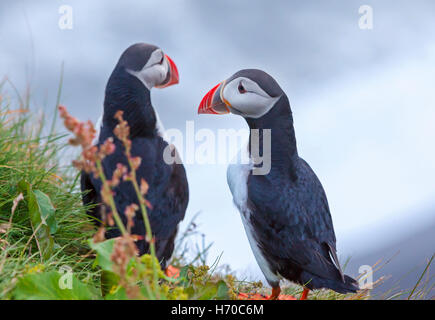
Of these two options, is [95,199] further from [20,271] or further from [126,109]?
[20,271]

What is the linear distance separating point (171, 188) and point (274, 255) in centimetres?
70

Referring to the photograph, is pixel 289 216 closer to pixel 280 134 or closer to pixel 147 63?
pixel 280 134

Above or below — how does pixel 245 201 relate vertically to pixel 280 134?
below

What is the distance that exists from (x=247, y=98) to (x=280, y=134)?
27 cm

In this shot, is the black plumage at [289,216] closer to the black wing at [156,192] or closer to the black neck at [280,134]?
the black neck at [280,134]

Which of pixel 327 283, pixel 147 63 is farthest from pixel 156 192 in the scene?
pixel 327 283

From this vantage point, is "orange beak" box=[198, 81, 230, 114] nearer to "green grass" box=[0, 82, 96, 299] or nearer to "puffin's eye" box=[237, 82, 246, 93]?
"puffin's eye" box=[237, 82, 246, 93]

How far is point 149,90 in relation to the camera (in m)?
2.85

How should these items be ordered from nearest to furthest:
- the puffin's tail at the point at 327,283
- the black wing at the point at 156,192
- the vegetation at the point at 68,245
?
the vegetation at the point at 68,245, the puffin's tail at the point at 327,283, the black wing at the point at 156,192

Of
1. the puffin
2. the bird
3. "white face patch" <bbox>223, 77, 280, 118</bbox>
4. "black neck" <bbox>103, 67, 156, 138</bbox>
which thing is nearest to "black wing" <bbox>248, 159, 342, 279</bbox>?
the bird

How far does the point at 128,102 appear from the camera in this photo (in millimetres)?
2744

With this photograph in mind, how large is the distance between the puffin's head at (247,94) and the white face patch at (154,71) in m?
0.31

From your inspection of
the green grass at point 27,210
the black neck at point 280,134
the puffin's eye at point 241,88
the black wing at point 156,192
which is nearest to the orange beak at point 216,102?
the puffin's eye at point 241,88

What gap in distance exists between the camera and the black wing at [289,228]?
8.67 feet
